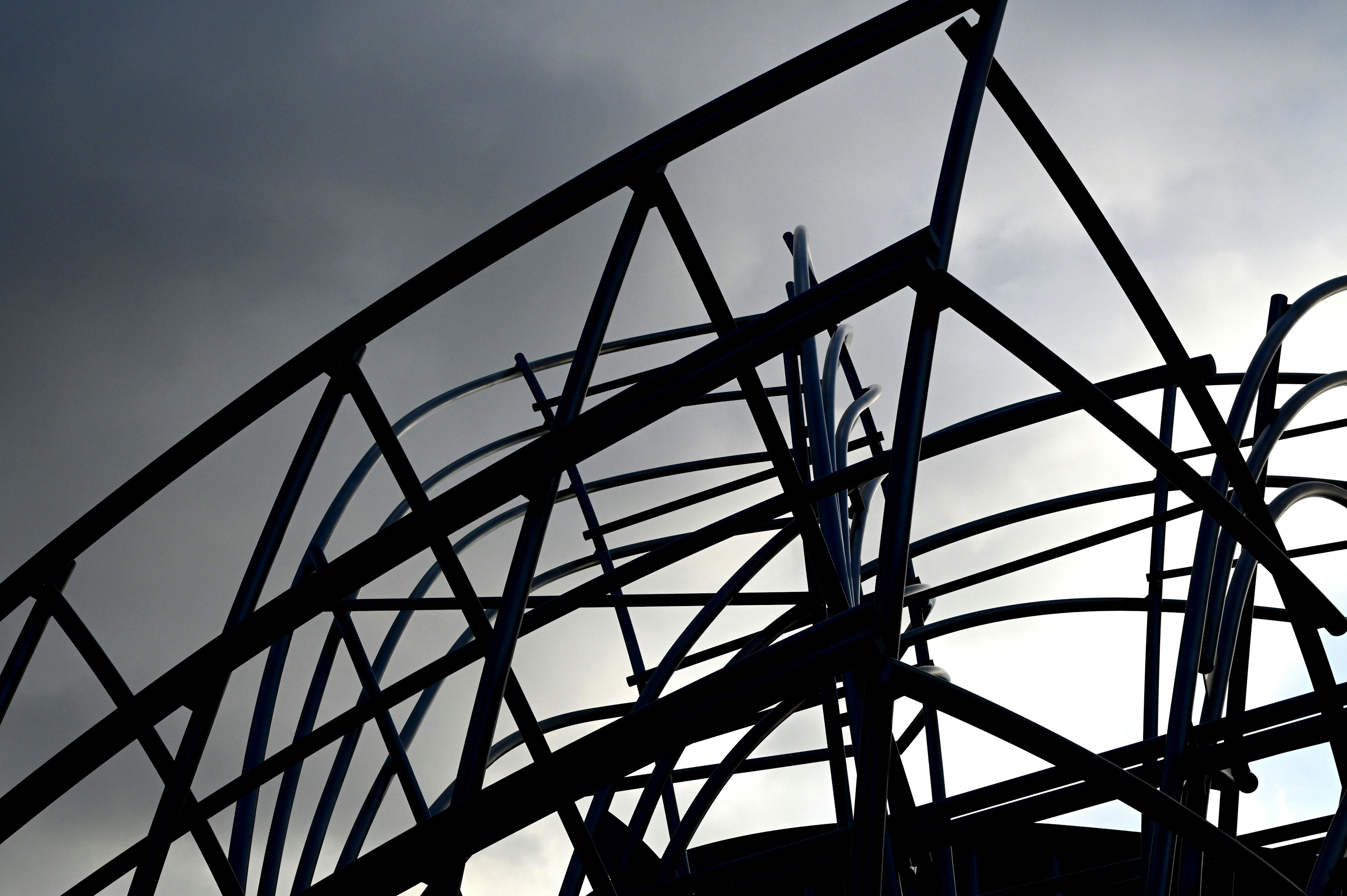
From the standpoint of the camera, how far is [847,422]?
942 cm

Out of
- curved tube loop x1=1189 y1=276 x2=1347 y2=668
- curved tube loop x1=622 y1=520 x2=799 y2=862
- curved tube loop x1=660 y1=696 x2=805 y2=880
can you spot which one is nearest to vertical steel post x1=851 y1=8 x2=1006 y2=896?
curved tube loop x1=1189 y1=276 x2=1347 y2=668

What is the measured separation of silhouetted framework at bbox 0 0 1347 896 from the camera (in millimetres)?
→ 3891

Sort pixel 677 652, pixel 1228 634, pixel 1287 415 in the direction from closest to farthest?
pixel 1228 634 → pixel 1287 415 → pixel 677 652

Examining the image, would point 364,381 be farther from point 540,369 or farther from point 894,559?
point 540,369

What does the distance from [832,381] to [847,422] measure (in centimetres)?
50

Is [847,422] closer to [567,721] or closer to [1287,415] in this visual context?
[1287,415]

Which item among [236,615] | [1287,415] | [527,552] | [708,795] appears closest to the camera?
[527,552]

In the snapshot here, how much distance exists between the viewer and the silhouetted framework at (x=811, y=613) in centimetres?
389

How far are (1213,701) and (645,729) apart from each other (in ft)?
12.0

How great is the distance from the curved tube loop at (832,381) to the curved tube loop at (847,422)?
0.03 meters

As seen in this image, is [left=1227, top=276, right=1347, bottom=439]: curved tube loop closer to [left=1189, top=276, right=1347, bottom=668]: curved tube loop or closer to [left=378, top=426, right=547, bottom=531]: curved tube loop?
[left=1189, top=276, right=1347, bottom=668]: curved tube loop

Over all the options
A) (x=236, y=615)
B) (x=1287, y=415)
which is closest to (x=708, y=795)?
(x=236, y=615)

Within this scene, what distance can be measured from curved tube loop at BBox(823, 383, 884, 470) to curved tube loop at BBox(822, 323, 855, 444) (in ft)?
0.10

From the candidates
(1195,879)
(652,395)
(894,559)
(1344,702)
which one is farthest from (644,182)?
(1344,702)
